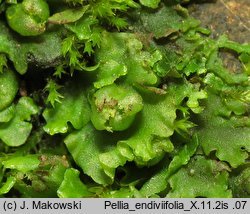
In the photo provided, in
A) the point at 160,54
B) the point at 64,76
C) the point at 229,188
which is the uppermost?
the point at 160,54

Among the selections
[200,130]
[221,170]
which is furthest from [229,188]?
[200,130]

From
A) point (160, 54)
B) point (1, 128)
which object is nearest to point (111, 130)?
point (160, 54)

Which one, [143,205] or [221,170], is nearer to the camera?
[143,205]

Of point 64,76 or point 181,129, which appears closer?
point 181,129

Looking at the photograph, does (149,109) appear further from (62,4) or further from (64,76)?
(62,4)

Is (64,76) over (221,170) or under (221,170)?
over

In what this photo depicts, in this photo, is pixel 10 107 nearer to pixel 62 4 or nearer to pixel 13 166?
pixel 13 166
